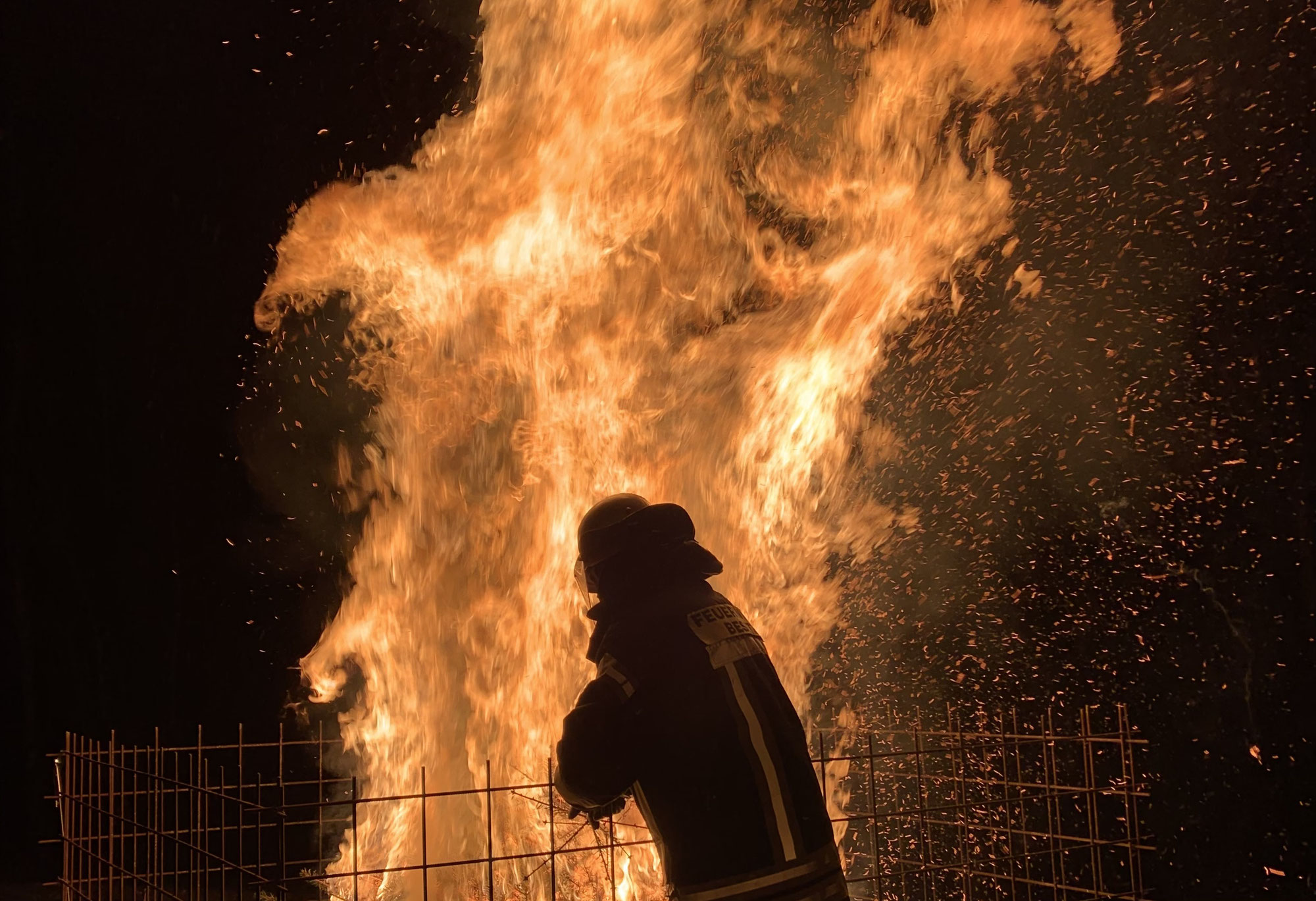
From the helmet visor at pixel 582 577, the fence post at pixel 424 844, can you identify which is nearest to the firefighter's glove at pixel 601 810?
the fence post at pixel 424 844

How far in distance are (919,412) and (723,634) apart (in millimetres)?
2914

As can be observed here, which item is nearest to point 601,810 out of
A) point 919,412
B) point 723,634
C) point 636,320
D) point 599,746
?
point 599,746

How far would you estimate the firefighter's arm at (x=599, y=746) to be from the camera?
7.06ft

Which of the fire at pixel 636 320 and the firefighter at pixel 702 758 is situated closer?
the firefighter at pixel 702 758

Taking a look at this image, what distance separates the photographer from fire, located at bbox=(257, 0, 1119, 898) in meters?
5.01

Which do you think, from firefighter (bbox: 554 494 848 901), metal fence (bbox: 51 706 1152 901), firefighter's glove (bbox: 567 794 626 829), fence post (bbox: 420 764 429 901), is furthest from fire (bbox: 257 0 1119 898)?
firefighter (bbox: 554 494 848 901)

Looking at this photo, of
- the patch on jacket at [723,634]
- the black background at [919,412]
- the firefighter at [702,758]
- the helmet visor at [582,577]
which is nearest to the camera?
the firefighter at [702,758]

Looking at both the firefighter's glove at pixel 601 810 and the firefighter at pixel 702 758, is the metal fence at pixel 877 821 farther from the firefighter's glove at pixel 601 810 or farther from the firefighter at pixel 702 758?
the firefighter at pixel 702 758

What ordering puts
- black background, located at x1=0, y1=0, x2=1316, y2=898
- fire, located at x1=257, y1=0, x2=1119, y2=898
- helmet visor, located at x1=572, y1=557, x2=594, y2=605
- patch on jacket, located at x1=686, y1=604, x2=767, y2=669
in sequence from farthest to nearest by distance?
fire, located at x1=257, y1=0, x2=1119, y2=898, black background, located at x1=0, y1=0, x2=1316, y2=898, helmet visor, located at x1=572, y1=557, x2=594, y2=605, patch on jacket, located at x1=686, y1=604, x2=767, y2=669

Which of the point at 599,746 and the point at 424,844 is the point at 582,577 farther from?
the point at 424,844

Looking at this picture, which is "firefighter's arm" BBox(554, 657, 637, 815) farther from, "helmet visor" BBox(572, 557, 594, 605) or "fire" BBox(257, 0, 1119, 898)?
"fire" BBox(257, 0, 1119, 898)

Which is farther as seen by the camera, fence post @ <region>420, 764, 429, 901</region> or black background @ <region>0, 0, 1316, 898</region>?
black background @ <region>0, 0, 1316, 898</region>

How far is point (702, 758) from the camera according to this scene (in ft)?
7.13

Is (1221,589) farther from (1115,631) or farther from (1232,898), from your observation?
(1232,898)
